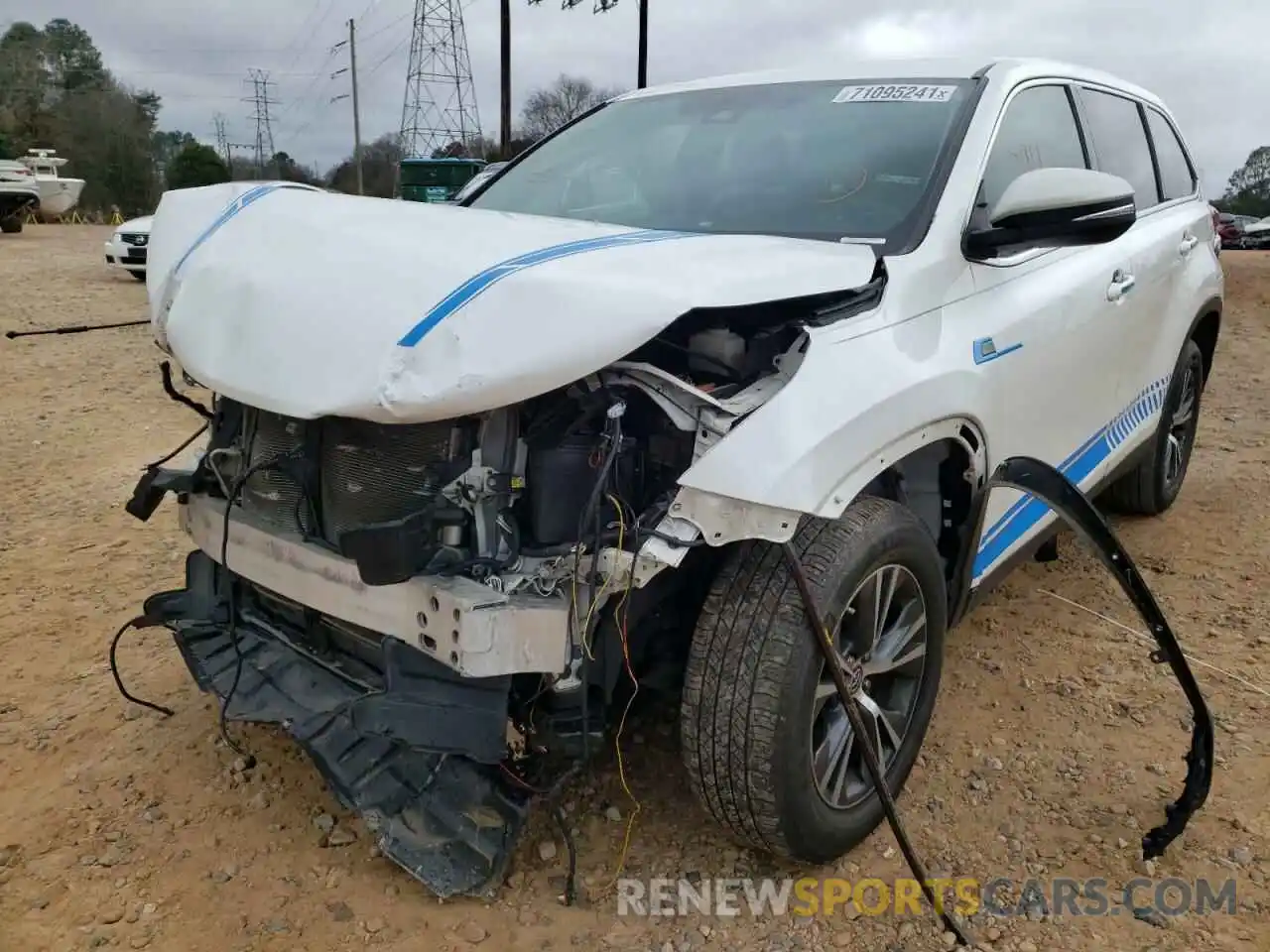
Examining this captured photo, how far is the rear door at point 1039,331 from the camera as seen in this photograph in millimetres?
2672

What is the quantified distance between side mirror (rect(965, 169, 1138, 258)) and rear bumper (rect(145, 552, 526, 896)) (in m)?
1.65

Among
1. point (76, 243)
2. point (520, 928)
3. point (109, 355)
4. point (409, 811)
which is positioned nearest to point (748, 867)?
point (520, 928)

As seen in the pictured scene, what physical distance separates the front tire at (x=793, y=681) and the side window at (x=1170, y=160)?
9.19 feet

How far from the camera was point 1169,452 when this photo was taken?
15.4 ft

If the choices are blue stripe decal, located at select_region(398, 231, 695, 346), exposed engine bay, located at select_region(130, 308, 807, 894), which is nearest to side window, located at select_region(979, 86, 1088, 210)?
exposed engine bay, located at select_region(130, 308, 807, 894)

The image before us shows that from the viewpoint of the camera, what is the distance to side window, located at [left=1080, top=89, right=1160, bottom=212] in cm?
367

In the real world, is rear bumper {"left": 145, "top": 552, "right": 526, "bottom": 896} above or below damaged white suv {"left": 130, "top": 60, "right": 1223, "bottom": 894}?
below

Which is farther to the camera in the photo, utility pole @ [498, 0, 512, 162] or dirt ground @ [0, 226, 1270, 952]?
utility pole @ [498, 0, 512, 162]

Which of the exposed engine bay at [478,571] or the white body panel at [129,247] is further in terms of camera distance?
the white body panel at [129,247]

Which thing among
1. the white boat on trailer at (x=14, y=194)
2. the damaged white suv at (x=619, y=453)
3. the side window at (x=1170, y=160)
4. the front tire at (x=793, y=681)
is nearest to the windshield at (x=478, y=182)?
the damaged white suv at (x=619, y=453)

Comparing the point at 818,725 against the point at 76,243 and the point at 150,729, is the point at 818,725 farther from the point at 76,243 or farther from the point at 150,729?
the point at 76,243

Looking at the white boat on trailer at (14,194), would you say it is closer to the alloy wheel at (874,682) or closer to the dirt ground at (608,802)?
the dirt ground at (608,802)

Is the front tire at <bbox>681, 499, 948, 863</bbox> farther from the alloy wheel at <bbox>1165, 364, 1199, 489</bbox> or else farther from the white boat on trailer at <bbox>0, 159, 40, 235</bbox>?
the white boat on trailer at <bbox>0, 159, 40, 235</bbox>

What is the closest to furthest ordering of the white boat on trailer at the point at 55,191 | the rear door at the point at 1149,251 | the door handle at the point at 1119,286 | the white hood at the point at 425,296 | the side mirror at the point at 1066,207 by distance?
1. the white hood at the point at 425,296
2. the side mirror at the point at 1066,207
3. the door handle at the point at 1119,286
4. the rear door at the point at 1149,251
5. the white boat on trailer at the point at 55,191
